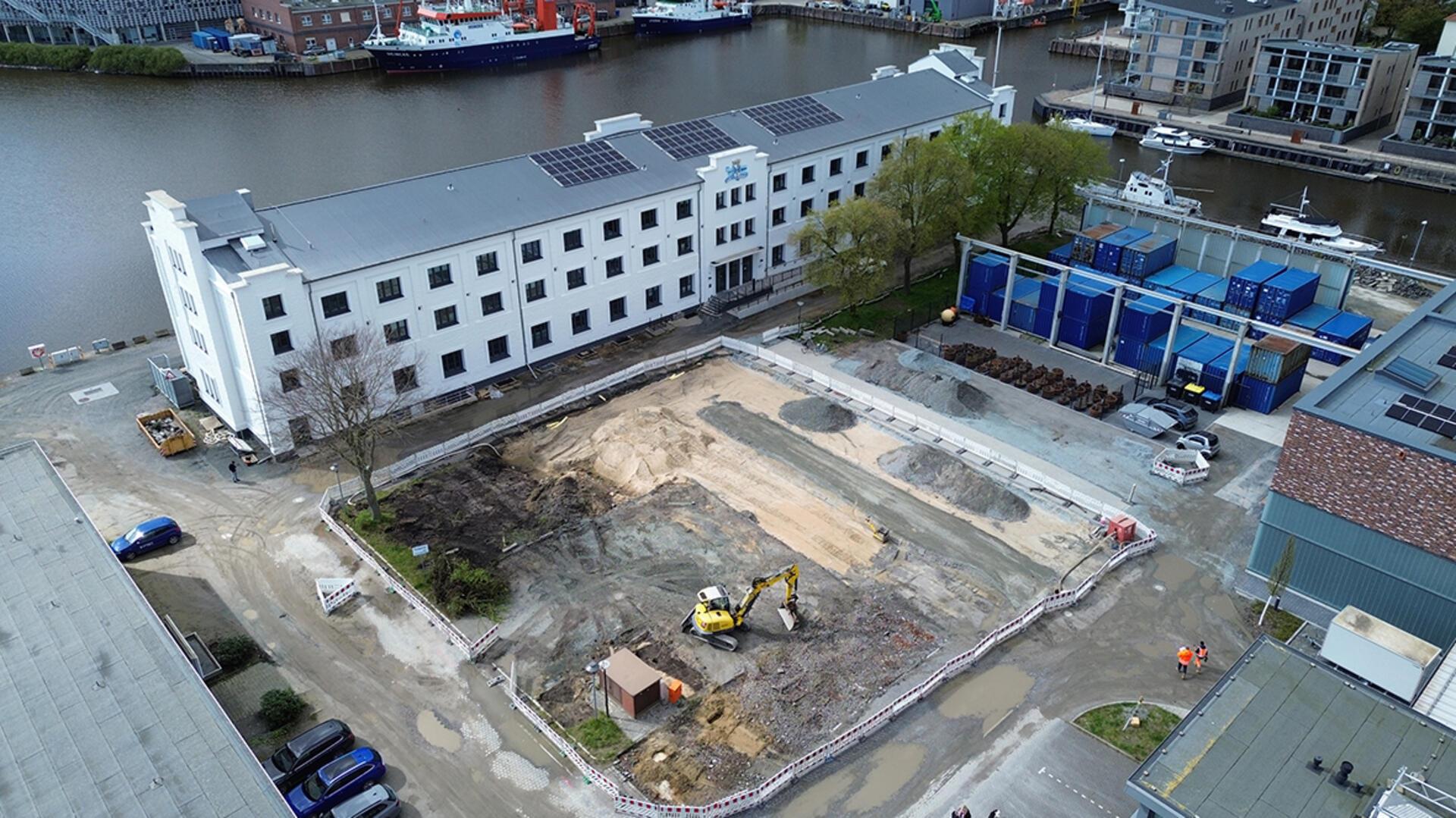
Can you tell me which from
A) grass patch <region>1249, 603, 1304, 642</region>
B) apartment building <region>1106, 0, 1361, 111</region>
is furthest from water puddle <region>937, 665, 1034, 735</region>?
apartment building <region>1106, 0, 1361, 111</region>

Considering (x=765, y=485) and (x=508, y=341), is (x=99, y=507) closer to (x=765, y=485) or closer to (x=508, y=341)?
(x=508, y=341)

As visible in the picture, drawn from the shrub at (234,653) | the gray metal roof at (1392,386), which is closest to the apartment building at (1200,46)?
the gray metal roof at (1392,386)

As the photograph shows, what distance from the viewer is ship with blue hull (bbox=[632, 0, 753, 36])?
142000 mm

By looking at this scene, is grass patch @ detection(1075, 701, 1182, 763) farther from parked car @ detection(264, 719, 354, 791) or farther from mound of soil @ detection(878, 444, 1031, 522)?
parked car @ detection(264, 719, 354, 791)

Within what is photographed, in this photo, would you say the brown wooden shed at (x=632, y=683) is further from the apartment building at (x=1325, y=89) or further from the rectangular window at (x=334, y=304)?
the apartment building at (x=1325, y=89)

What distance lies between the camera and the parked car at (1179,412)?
4412 centimetres

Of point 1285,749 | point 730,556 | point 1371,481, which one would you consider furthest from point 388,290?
point 1371,481

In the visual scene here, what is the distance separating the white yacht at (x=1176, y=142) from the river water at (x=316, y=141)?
1117 mm

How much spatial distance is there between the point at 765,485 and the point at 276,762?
20.4 metres

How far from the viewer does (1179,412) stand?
44.4 m

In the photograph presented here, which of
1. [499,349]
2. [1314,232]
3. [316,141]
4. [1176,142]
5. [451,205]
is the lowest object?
[499,349]

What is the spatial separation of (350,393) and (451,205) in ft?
42.0

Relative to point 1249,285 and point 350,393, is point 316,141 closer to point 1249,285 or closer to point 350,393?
point 350,393

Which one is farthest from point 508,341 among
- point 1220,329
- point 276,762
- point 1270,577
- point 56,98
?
point 56,98
